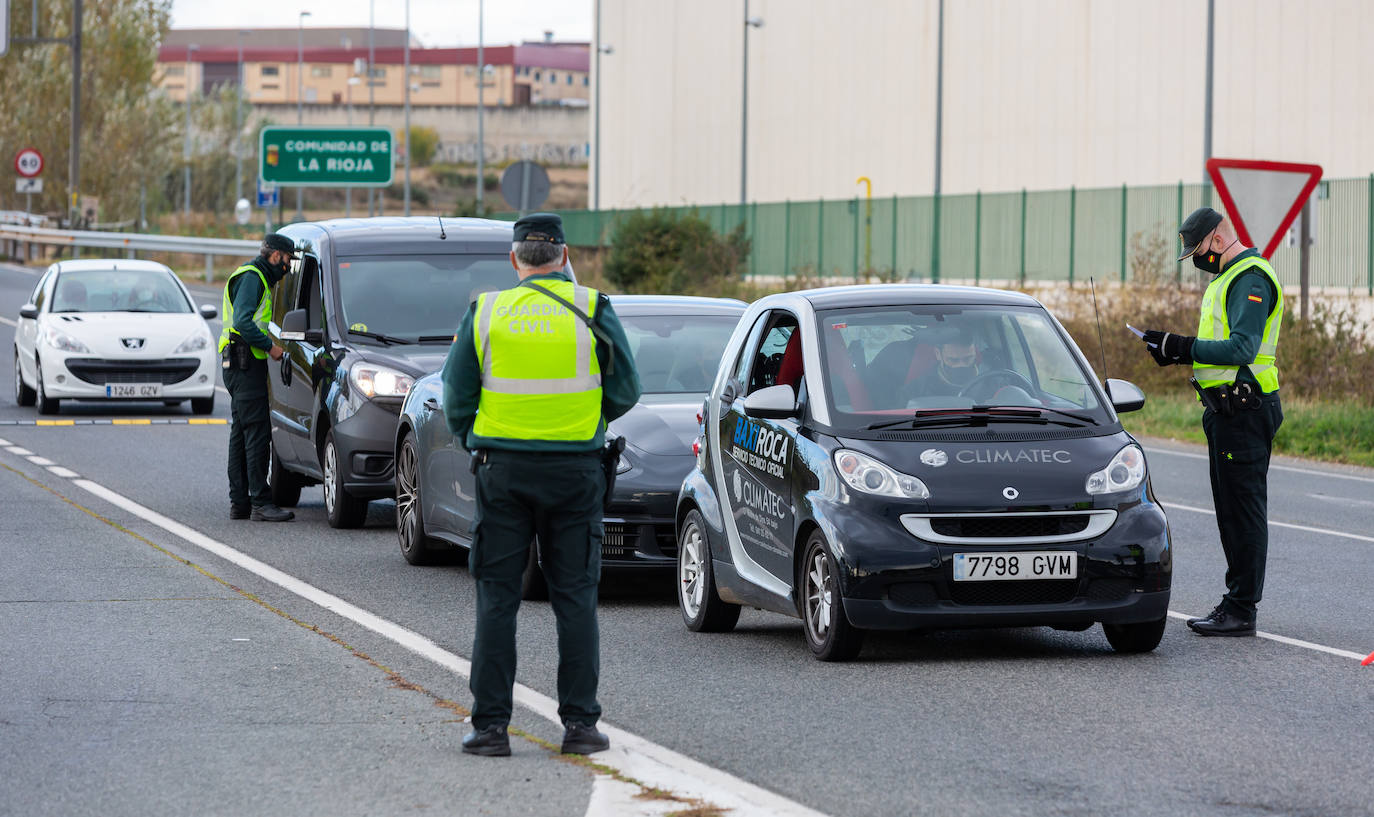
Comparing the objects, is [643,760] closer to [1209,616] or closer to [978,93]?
[1209,616]

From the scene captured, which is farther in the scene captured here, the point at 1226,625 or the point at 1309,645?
the point at 1226,625

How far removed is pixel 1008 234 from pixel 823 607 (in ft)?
108

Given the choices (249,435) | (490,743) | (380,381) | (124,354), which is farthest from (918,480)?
(124,354)

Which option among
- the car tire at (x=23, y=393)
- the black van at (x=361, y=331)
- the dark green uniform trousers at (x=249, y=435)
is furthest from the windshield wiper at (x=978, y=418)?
→ the car tire at (x=23, y=393)

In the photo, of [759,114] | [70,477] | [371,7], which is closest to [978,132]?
[759,114]

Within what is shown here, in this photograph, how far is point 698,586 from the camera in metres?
9.65

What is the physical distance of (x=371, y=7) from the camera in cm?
8394

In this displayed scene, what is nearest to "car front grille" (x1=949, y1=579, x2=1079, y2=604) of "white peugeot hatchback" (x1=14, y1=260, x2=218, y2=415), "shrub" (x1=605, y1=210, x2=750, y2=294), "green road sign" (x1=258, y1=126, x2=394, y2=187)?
"white peugeot hatchback" (x1=14, y1=260, x2=218, y2=415)

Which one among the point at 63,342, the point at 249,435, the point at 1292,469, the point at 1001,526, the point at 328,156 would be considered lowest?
the point at 1292,469

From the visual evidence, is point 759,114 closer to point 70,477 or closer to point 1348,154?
point 1348,154

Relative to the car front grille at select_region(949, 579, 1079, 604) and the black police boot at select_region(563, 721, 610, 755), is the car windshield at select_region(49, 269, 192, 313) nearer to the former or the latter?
the car front grille at select_region(949, 579, 1079, 604)

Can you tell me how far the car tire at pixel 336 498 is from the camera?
1350 centimetres

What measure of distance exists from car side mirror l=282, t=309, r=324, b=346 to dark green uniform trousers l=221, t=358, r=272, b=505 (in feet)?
1.37

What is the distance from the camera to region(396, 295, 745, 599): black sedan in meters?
10.3
